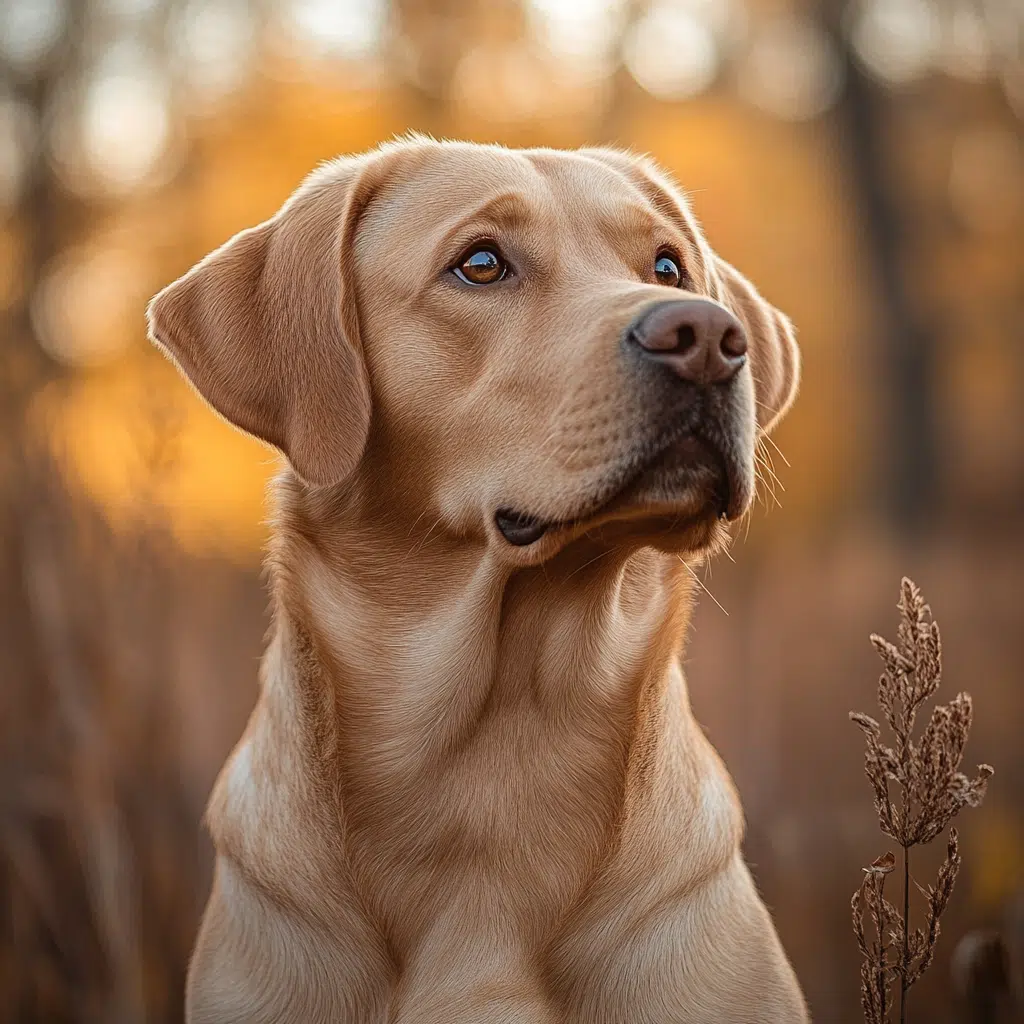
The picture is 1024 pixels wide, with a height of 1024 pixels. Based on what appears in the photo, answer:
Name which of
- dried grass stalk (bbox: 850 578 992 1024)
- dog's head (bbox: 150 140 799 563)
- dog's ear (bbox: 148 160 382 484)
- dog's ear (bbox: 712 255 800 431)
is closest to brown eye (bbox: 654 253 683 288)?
dog's head (bbox: 150 140 799 563)

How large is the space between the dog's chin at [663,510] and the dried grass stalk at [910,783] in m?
0.43

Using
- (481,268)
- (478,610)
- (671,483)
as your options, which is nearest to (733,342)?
(671,483)

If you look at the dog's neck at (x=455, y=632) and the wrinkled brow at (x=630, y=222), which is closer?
the dog's neck at (x=455, y=632)

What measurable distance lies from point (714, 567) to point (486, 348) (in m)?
A: 5.54

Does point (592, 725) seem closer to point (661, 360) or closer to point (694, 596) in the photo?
point (694, 596)

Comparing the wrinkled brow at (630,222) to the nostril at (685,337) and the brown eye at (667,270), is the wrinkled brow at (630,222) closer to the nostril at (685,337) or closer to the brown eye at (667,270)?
the brown eye at (667,270)

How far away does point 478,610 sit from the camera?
2826 mm

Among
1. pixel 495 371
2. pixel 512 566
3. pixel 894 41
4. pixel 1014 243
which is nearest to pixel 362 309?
pixel 495 371

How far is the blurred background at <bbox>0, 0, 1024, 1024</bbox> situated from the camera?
4051 mm

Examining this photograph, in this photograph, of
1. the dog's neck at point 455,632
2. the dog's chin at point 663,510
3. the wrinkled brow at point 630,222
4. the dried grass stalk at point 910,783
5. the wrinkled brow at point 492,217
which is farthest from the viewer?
the wrinkled brow at point 630,222

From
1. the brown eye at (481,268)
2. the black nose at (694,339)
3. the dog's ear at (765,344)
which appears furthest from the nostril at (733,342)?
the dog's ear at (765,344)

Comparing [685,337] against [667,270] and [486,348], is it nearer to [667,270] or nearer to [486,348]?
[486,348]

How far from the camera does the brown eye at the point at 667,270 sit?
324cm

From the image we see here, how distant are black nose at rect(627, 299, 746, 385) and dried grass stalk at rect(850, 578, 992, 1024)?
568 millimetres
